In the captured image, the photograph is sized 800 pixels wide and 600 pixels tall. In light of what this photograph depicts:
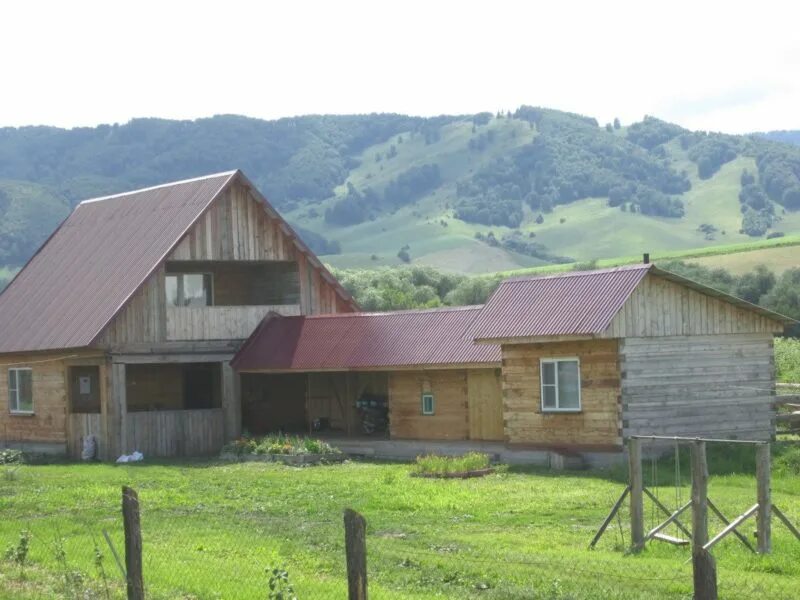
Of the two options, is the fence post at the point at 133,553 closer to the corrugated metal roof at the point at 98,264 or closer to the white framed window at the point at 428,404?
the white framed window at the point at 428,404

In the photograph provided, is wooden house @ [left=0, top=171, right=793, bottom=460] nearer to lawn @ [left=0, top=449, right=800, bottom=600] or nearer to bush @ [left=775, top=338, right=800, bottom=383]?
lawn @ [left=0, top=449, right=800, bottom=600]

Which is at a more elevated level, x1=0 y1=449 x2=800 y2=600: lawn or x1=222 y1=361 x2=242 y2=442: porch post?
x1=222 y1=361 x2=242 y2=442: porch post

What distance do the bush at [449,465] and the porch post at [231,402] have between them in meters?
10.6

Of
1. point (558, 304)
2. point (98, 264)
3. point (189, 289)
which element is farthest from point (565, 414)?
point (98, 264)

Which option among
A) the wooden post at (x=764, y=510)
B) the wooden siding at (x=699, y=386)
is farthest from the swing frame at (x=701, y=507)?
the wooden siding at (x=699, y=386)

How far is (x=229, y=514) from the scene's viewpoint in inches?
995

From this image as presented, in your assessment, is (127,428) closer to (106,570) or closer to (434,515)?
(434,515)

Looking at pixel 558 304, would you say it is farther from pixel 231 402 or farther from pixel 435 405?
pixel 231 402

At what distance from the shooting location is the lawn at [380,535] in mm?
17188

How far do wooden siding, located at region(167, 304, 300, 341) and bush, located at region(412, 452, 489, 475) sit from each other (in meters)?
11.6

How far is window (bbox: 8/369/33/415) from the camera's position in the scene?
147 ft

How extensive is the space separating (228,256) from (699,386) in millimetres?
15268

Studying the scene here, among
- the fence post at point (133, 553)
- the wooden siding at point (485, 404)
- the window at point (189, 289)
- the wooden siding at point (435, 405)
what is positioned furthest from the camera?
the window at point (189, 289)

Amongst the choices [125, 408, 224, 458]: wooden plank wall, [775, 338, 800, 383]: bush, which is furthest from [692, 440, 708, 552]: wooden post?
[775, 338, 800, 383]: bush
